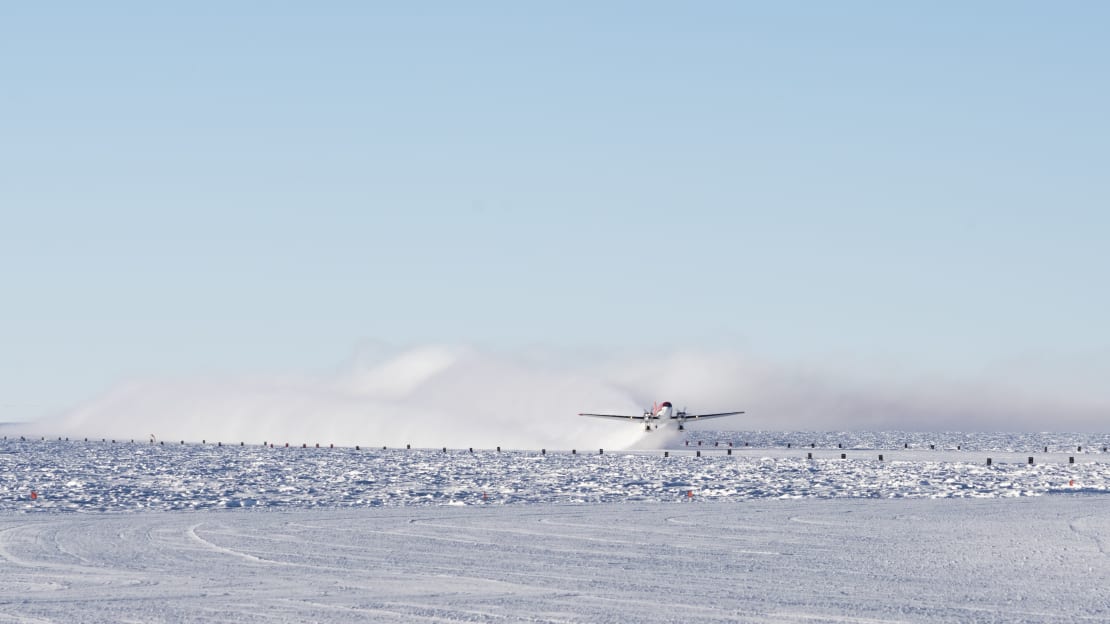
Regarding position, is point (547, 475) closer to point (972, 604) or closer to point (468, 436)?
point (972, 604)

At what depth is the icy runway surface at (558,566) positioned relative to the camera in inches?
745

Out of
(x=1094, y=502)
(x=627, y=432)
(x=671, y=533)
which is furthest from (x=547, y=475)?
(x=627, y=432)

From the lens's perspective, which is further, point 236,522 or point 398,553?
point 236,522

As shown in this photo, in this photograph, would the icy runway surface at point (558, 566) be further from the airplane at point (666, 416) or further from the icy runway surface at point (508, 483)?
the airplane at point (666, 416)

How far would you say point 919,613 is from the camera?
18672mm

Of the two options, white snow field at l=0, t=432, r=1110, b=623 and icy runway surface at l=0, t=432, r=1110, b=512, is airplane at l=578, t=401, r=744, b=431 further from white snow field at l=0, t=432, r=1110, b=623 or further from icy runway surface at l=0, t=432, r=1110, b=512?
white snow field at l=0, t=432, r=1110, b=623

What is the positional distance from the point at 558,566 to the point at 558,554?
2.12 m

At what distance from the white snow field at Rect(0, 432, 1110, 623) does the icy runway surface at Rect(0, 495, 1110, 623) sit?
8 cm

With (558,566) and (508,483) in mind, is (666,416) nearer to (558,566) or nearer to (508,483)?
(508,483)

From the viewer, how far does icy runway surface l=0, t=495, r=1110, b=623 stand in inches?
745

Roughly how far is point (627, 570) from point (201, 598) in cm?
787

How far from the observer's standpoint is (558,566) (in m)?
24.4

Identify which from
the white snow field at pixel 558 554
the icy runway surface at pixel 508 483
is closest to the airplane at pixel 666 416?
the icy runway surface at pixel 508 483

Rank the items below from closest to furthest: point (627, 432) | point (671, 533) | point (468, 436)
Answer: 1. point (671, 533)
2. point (627, 432)
3. point (468, 436)
